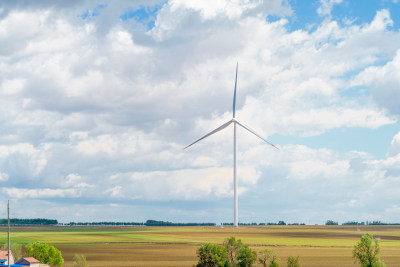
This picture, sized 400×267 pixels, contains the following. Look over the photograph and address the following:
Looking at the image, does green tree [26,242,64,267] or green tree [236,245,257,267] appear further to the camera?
green tree [26,242,64,267]

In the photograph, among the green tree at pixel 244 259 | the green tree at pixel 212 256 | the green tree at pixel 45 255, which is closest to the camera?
the green tree at pixel 212 256

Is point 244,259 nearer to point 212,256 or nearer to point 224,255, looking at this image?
point 224,255

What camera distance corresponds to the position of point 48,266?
394 ft

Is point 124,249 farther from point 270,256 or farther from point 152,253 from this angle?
point 270,256

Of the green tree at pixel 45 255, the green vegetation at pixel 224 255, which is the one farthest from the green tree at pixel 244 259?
the green tree at pixel 45 255

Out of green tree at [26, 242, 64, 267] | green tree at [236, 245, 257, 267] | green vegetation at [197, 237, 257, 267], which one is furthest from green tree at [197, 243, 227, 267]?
green tree at [26, 242, 64, 267]

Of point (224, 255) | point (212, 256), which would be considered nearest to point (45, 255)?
point (212, 256)

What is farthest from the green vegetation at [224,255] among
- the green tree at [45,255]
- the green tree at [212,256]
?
the green tree at [45,255]

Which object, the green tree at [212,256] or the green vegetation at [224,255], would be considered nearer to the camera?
the green tree at [212,256]

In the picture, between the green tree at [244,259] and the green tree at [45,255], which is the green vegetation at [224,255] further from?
the green tree at [45,255]

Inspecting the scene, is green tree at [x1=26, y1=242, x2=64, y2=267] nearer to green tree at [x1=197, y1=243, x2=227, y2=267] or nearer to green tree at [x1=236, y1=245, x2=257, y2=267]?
green tree at [x1=197, y1=243, x2=227, y2=267]

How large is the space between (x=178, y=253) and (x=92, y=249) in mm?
32476

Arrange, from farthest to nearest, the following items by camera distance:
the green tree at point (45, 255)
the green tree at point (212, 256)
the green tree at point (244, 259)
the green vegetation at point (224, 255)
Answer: the green tree at point (45, 255), the green tree at point (244, 259), the green vegetation at point (224, 255), the green tree at point (212, 256)

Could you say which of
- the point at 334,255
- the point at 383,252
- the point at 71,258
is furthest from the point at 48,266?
the point at 383,252
